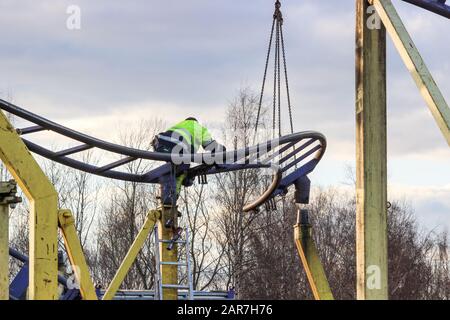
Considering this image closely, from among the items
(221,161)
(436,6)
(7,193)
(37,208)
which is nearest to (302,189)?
(221,161)

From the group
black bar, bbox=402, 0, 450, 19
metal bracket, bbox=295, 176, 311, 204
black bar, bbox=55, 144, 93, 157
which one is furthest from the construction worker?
black bar, bbox=402, 0, 450, 19

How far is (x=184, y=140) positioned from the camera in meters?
12.7

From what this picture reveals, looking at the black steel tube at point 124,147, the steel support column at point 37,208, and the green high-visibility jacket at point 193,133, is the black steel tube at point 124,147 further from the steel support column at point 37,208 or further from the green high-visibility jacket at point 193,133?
the steel support column at point 37,208

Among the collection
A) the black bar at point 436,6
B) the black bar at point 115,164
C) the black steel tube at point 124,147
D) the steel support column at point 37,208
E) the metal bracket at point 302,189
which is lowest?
the steel support column at point 37,208

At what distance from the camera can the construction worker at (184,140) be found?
12.7 m

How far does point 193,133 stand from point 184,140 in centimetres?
20

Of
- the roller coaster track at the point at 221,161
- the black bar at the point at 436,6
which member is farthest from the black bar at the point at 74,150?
the black bar at the point at 436,6

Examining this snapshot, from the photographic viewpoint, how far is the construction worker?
41.8ft

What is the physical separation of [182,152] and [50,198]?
15.2 ft

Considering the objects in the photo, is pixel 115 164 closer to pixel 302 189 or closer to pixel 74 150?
pixel 74 150

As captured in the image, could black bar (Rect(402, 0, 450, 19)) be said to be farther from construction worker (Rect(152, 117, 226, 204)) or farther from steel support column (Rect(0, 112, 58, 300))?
construction worker (Rect(152, 117, 226, 204))

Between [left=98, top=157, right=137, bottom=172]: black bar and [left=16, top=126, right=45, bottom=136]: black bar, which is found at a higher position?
[left=16, top=126, right=45, bottom=136]: black bar
